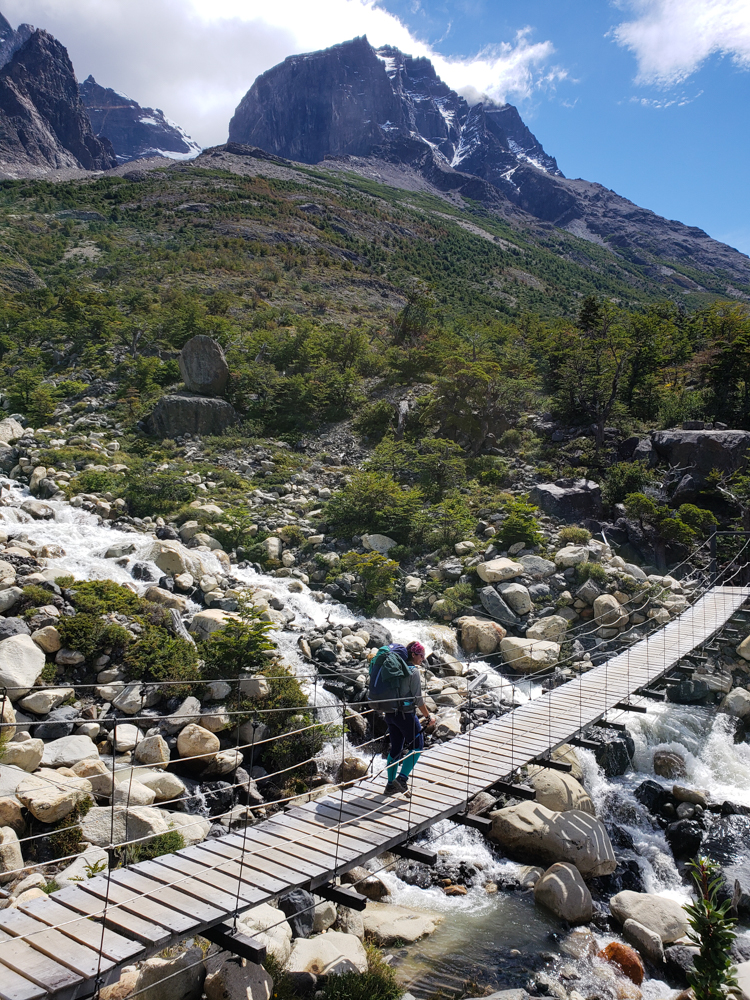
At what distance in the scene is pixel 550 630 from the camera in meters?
13.0

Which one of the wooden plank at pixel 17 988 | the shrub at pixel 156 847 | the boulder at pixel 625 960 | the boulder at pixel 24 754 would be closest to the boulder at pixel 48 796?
the boulder at pixel 24 754

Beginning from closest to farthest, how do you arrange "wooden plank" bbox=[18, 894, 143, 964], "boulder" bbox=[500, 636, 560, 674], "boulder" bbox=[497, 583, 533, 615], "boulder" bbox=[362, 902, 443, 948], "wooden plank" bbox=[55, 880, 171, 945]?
"wooden plank" bbox=[18, 894, 143, 964] → "wooden plank" bbox=[55, 880, 171, 945] → "boulder" bbox=[362, 902, 443, 948] → "boulder" bbox=[500, 636, 560, 674] → "boulder" bbox=[497, 583, 533, 615]

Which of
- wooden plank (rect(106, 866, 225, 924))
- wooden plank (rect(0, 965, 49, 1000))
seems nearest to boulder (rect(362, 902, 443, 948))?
wooden plank (rect(106, 866, 225, 924))

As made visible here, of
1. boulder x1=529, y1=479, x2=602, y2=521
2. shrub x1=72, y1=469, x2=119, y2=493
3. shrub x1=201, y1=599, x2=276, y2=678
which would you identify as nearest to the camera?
shrub x1=201, y1=599, x2=276, y2=678

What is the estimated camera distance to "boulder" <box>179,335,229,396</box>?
22.5 meters

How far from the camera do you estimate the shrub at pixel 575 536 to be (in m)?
15.8

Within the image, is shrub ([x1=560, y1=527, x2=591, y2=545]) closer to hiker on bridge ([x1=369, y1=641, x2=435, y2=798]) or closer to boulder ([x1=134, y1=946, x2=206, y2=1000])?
hiker on bridge ([x1=369, y1=641, x2=435, y2=798])

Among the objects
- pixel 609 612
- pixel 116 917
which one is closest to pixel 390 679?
pixel 116 917

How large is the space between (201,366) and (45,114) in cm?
12973

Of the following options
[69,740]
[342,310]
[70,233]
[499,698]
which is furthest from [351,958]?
[70,233]

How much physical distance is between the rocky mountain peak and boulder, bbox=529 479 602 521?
204 m

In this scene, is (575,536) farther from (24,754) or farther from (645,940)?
(24,754)

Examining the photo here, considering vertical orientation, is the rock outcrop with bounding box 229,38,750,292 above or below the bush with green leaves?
above

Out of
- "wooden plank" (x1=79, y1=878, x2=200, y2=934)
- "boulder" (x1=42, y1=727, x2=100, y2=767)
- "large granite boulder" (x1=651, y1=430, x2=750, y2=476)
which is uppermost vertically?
"large granite boulder" (x1=651, y1=430, x2=750, y2=476)
